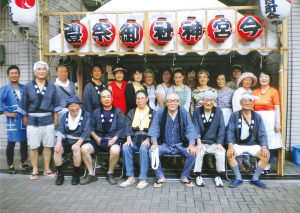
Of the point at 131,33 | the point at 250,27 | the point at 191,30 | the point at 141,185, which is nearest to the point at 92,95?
the point at 131,33

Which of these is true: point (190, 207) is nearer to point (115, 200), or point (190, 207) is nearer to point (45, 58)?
point (115, 200)

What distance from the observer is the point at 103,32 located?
5070 millimetres

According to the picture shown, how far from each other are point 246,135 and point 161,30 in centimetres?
281

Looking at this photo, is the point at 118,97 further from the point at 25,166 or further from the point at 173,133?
the point at 25,166

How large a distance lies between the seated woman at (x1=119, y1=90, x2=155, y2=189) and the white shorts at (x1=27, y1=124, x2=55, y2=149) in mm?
1652

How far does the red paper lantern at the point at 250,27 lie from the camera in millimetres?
4906

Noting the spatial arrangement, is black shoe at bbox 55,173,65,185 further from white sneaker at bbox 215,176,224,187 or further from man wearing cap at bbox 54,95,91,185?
white sneaker at bbox 215,176,224,187

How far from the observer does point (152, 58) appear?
8.00 m

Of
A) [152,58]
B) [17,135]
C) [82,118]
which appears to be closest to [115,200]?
[82,118]

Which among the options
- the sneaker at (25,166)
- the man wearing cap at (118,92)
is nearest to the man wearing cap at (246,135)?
the man wearing cap at (118,92)

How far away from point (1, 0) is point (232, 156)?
740 cm

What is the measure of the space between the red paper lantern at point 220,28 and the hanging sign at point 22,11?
3.87 meters

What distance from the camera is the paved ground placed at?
377cm

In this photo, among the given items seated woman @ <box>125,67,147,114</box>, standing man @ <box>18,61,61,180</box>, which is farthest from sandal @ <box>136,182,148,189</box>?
standing man @ <box>18,61,61,180</box>
